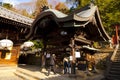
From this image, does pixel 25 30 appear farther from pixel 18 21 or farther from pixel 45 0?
pixel 45 0

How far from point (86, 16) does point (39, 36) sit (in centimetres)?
515

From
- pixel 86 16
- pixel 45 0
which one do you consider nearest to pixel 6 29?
pixel 86 16

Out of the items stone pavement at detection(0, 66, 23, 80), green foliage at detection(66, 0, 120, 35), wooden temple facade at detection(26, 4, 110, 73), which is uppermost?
green foliage at detection(66, 0, 120, 35)

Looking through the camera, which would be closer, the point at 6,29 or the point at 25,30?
the point at 6,29

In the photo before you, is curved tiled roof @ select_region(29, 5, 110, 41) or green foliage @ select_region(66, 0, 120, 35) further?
green foliage @ select_region(66, 0, 120, 35)

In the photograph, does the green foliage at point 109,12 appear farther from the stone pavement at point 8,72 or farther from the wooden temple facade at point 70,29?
the stone pavement at point 8,72

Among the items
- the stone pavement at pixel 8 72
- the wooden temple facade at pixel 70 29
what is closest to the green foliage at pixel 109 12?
the wooden temple facade at pixel 70 29

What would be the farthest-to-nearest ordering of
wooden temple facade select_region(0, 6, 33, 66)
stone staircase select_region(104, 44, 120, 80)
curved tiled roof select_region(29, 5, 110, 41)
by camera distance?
wooden temple facade select_region(0, 6, 33, 66)
stone staircase select_region(104, 44, 120, 80)
curved tiled roof select_region(29, 5, 110, 41)

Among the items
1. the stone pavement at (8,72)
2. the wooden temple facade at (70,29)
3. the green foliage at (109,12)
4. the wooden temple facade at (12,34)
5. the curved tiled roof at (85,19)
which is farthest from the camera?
the green foliage at (109,12)

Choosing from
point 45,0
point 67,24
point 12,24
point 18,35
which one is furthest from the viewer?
point 45,0

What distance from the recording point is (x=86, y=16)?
12.7m

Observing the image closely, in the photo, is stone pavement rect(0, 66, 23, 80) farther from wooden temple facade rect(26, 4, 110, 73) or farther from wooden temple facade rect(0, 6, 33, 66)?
wooden temple facade rect(26, 4, 110, 73)

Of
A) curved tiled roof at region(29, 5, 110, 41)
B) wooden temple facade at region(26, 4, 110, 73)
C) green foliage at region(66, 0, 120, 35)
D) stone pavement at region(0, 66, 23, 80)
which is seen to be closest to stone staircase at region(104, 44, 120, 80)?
wooden temple facade at region(26, 4, 110, 73)

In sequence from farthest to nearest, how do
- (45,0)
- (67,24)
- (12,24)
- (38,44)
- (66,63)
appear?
(45,0)
(38,44)
(12,24)
(66,63)
(67,24)
